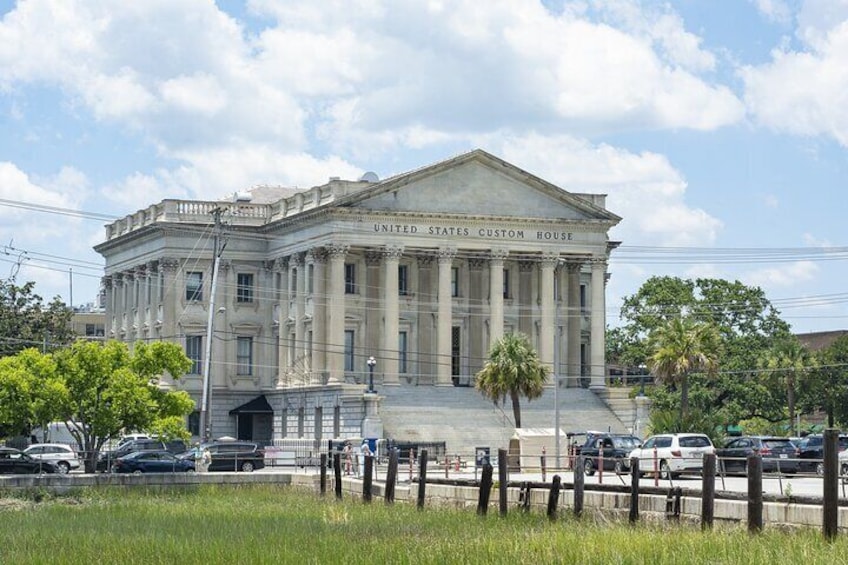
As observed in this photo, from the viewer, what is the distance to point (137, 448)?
85.9 metres

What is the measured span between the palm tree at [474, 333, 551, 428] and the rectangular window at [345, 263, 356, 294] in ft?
39.8

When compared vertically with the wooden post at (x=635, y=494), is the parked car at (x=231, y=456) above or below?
above

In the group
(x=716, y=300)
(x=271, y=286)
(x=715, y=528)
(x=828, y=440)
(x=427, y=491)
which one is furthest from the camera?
(x=716, y=300)

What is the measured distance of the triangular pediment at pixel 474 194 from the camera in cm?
10200

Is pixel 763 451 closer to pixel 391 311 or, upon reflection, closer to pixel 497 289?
pixel 391 311

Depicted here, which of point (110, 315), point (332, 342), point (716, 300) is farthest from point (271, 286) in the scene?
point (716, 300)

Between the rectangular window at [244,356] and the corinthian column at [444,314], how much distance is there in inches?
512

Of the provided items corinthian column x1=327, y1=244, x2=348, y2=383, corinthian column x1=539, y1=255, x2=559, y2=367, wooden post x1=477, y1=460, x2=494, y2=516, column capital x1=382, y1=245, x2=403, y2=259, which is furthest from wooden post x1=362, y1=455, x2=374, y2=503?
corinthian column x1=539, y1=255, x2=559, y2=367

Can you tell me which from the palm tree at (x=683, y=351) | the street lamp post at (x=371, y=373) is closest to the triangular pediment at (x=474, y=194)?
the street lamp post at (x=371, y=373)

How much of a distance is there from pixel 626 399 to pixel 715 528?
60191mm

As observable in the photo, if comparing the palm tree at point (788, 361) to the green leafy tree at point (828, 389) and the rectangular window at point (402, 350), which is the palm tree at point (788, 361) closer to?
the green leafy tree at point (828, 389)

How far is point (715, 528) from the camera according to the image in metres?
44.7

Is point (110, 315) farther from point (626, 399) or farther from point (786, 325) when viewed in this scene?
point (786, 325)

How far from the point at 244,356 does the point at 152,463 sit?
32968 mm
